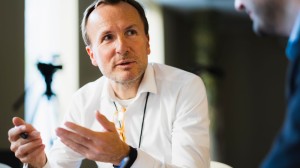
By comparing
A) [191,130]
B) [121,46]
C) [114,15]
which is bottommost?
[191,130]

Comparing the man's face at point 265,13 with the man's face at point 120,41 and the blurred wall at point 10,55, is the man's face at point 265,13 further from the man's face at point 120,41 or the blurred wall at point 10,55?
the blurred wall at point 10,55

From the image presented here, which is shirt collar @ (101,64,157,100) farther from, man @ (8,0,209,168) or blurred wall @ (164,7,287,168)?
blurred wall @ (164,7,287,168)

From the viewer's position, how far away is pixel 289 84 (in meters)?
0.58

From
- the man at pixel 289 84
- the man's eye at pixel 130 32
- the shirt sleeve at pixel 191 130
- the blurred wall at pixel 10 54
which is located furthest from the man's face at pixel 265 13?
the blurred wall at pixel 10 54

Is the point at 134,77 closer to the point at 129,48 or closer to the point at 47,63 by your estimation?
the point at 129,48

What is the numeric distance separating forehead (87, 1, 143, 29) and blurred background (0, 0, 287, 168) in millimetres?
648

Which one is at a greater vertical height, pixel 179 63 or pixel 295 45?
pixel 295 45

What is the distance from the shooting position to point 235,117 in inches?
100

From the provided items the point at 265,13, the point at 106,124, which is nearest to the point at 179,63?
the point at 106,124

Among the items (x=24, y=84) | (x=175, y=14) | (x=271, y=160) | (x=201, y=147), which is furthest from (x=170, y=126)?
(x=175, y=14)

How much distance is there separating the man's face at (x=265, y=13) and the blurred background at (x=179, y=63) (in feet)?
4.67

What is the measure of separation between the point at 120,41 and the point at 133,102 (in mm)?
249

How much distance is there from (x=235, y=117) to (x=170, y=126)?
1.21 m

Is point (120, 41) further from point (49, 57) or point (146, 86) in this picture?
point (49, 57)
